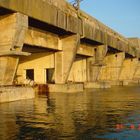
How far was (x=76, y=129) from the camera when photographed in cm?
1402

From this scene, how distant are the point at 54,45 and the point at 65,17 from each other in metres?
4.90

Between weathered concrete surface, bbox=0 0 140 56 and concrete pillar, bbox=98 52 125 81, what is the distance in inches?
301

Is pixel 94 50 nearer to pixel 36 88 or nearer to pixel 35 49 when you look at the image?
pixel 35 49

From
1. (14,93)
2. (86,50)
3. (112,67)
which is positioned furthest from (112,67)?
(14,93)

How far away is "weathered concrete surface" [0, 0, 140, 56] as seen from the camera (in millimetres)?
28922

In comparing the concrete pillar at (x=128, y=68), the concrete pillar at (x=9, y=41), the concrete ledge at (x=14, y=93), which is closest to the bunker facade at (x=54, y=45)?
the concrete pillar at (x=9, y=41)

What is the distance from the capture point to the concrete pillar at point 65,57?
42.0 meters

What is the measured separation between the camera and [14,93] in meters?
27.3

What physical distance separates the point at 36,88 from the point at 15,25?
13.6 m

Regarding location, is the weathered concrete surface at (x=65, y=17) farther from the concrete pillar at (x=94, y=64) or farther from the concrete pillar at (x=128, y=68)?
the concrete pillar at (x=128, y=68)

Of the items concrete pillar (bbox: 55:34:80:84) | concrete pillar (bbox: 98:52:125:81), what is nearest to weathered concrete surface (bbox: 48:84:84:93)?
concrete pillar (bbox: 55:34:80:84)

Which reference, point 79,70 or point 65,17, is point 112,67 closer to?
point 79,70

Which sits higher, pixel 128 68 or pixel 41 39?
pixel 41 39

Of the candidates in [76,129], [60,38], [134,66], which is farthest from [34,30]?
[134,66]
